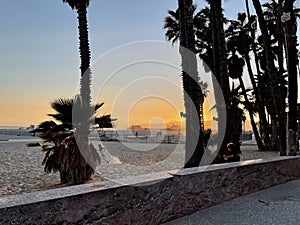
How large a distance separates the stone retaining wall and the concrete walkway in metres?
0.14

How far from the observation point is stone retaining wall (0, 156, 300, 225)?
2925 millimetres

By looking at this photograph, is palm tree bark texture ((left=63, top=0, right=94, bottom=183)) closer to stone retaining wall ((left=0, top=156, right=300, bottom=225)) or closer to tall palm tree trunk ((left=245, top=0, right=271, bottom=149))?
stone retaining wall ((left=0, top=156, right=300, bottom=225))

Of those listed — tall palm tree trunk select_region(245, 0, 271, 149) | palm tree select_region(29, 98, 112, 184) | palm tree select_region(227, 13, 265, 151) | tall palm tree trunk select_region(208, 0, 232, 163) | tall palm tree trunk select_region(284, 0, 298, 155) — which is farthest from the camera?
tall palm tree trunk select_region(245, 0, 271, 149)

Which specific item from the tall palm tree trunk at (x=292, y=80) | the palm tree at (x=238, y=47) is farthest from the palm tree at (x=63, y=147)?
the palm tree at (x=238, y=47)

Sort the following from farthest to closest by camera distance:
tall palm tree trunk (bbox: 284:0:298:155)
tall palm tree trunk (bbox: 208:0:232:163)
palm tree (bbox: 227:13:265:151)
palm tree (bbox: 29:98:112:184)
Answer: palm tree (bbox: 227:13:265:151)
tall palm tree trunk (bbox: 208:0:232:163)
tall palm tree trunk (bbox: 284:0:298:155)
palm tree (bbox: 29:98:112:184)

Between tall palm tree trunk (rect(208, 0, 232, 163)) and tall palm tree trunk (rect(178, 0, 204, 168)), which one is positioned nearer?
tall palm tree trunk (rect(178, 0, 204, 168))

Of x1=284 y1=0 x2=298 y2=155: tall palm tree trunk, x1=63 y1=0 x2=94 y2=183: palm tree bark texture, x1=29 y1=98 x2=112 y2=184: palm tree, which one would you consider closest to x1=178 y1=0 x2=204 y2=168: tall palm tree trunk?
x1=284 y1=0 x2=298 y2=155: tall palm tree trunk

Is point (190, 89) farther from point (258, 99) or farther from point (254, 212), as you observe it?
point (258, 99)

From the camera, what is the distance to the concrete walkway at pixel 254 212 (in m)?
4.18

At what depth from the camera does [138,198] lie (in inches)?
150

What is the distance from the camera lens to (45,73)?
12156mm

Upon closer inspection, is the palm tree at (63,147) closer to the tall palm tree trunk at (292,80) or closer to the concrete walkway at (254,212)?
the concrete walkway at (254,212)

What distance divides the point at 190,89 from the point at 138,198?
258 inches

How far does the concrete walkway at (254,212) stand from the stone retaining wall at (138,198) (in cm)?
14
